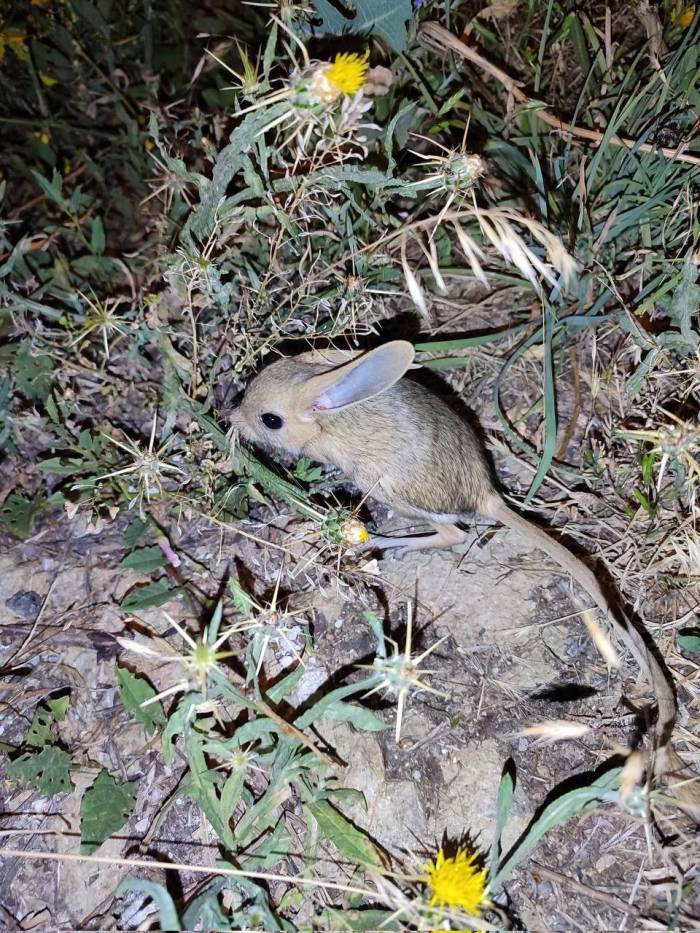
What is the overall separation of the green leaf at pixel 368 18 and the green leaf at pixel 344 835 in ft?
9.71

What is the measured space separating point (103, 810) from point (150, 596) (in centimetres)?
75

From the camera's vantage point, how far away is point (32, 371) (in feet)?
10.2

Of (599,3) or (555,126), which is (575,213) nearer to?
(555,126)

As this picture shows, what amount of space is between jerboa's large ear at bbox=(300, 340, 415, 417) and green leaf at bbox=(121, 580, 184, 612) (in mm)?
899

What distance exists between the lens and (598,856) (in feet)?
7.13

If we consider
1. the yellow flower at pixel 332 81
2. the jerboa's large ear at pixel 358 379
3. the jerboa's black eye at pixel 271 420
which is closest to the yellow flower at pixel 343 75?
the yellow flower at pixel 332 81

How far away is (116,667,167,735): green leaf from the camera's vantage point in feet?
7.98

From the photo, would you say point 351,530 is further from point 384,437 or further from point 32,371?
point 32,371

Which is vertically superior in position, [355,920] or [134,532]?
[134,532]

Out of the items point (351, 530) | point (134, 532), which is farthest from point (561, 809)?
point (134, 532)

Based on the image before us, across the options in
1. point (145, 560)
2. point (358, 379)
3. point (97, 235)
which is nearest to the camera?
point (358, 379)

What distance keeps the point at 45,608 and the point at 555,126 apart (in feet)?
10.1

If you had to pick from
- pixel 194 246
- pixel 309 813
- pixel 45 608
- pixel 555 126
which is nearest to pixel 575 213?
pixel 555 126

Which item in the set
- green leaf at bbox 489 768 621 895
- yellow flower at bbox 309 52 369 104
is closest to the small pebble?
green leaf at bbox 489 768 621 895
